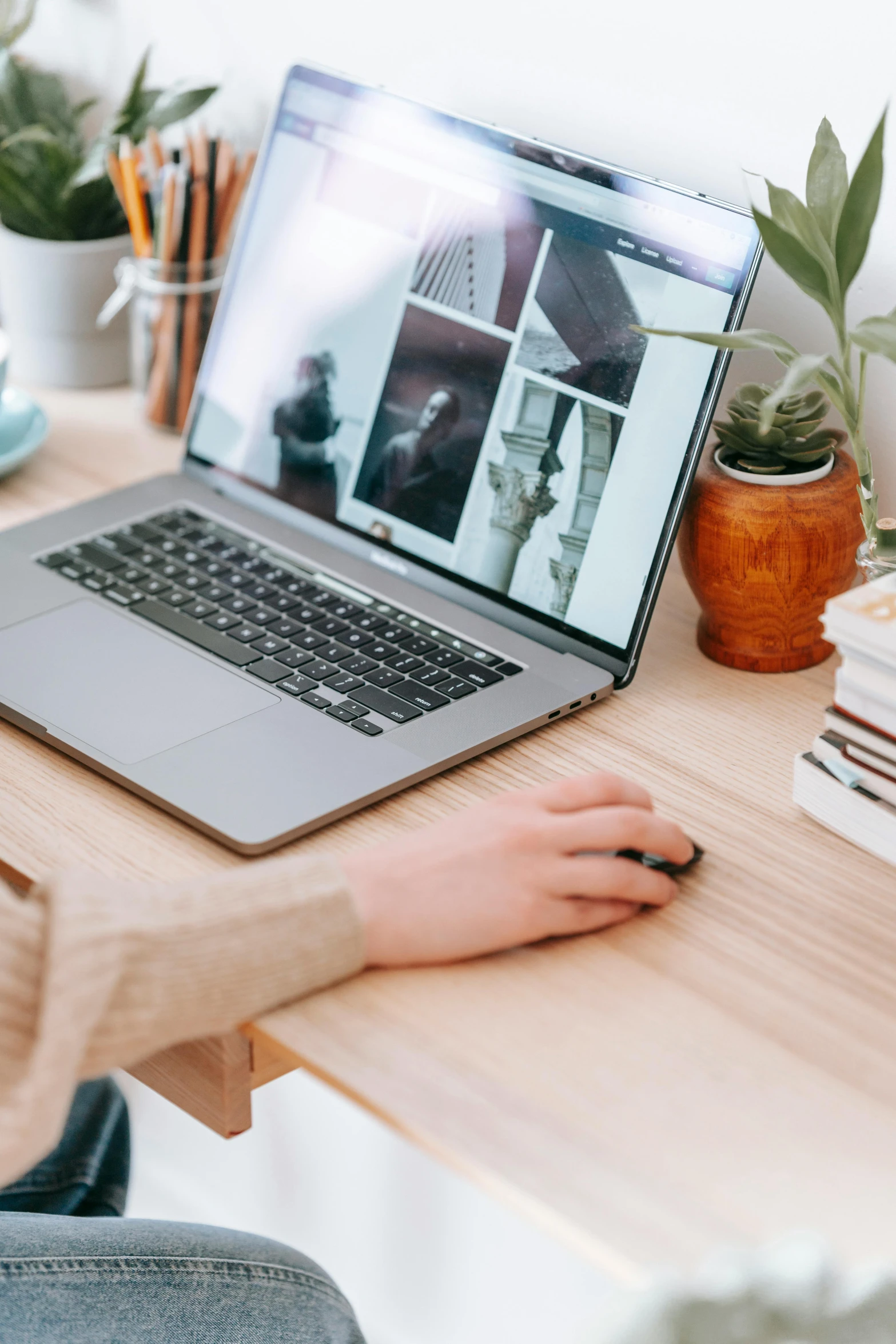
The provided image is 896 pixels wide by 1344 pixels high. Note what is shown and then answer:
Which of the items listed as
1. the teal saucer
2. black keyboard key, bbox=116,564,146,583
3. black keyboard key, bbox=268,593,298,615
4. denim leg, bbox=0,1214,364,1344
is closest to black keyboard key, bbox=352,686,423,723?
black keyboard key, bbox=268,593,298,615

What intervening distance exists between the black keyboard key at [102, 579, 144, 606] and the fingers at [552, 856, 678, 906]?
1.29ft

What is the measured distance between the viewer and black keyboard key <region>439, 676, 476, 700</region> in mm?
833

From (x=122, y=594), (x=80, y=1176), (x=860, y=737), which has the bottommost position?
(x=80, y=1176)

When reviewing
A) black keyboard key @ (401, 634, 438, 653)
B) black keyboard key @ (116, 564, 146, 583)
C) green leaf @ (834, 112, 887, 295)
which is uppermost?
green leaf @ (834, 112, 887, 295)

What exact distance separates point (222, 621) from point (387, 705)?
0.15m

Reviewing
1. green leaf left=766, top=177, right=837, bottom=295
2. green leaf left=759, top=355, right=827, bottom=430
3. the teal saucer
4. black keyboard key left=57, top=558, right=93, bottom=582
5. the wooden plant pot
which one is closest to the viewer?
green leaf left=759, top=355, right=827, bottom=430

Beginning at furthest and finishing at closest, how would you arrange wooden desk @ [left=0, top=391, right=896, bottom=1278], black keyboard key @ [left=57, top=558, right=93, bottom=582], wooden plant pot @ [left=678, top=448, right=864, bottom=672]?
1. black keyboard key @ [left=57, top=558, right=93, bottom=582]
2. wooden plant pot @ [left=678, top=448, right=864, bottom=672]
3. wooden desk @ [left=0, top=391, right=896, bottom=1278]

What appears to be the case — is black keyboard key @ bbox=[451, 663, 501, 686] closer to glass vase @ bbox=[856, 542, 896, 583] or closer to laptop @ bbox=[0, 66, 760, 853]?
laptop @ bbox=[0, 66, 760, 853]

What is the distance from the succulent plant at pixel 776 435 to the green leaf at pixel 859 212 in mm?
100

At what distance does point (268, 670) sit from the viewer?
85 centimetres

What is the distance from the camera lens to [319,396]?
102 cm

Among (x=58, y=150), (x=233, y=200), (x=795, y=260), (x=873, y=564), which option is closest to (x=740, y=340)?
(x=795, y=260)

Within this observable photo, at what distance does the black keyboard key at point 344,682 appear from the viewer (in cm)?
83

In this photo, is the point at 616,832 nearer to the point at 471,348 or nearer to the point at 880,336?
the point at 880,336
